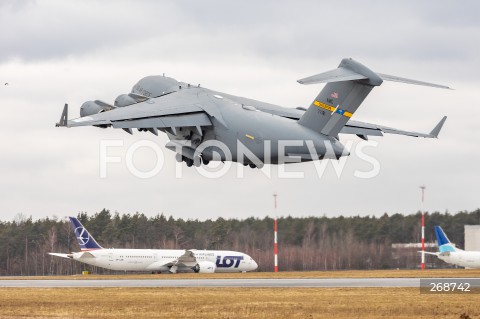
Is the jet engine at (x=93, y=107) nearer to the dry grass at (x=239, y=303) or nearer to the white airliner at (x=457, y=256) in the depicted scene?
the dry grass at (x=239, y=303)

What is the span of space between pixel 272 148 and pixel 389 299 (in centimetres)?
896

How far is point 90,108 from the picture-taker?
48.2 m

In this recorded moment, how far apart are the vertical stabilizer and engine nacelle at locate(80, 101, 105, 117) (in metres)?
9.70

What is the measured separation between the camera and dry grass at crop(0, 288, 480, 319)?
35531 millimetres

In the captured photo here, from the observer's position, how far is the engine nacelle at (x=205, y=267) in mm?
86188

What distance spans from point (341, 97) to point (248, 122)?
14.4ft

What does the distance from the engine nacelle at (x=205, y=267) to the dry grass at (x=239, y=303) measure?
3749 cm

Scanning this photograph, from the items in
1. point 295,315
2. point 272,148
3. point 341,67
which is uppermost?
point 341,67

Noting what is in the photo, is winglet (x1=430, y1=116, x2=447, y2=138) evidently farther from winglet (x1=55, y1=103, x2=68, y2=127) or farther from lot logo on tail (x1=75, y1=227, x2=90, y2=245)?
lot logo on tail (x1=75, y1=227, x2=90, y2=245)

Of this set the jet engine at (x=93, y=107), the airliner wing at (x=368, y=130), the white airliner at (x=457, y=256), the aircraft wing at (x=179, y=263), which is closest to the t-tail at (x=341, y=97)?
the airliner wing at (x=368, y=130)

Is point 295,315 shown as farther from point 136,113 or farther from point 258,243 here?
point 258,243

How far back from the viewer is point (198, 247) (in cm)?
10362

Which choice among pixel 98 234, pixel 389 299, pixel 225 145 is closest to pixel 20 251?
pixel 98 234

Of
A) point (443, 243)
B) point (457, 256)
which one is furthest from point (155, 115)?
point (443, 243)
